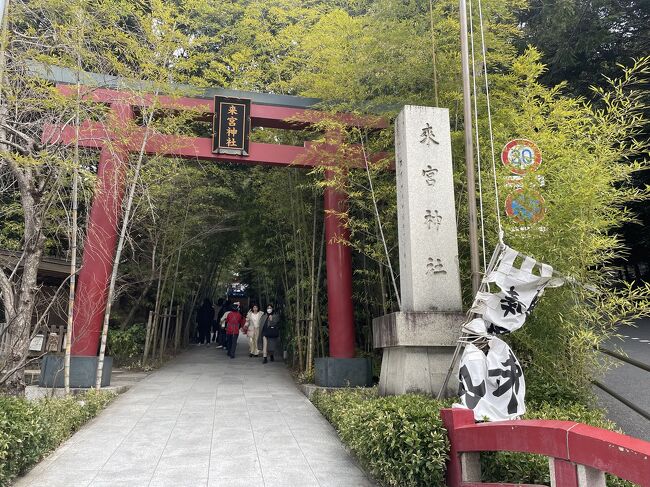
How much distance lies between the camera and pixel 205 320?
1408 centimetres

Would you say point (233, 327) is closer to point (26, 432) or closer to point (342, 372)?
point (342, 372)

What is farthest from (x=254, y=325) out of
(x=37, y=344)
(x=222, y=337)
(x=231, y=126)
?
(x=231, y=126)

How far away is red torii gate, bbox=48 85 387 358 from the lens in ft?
21.2

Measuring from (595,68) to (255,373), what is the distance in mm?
11057

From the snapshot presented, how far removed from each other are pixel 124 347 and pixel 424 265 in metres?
7.76

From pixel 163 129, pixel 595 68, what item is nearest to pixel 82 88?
pixel 163 129

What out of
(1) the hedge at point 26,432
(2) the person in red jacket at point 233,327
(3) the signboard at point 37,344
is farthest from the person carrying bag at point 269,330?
(1) the hedge at point 26,432

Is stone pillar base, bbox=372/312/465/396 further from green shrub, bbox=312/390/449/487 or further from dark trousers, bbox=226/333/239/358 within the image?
dark trousers, bbox=226/333/239/358

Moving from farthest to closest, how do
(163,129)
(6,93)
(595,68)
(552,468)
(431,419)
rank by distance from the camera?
(595,68) → (163,129) → (6,93) → (431,419) → (552,468)

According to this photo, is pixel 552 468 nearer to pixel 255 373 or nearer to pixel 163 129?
pixel 163 129

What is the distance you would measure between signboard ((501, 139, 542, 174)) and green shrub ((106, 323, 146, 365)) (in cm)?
848

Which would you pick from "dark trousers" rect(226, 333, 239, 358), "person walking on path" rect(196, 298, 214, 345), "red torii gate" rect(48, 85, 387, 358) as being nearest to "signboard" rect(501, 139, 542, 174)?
"red torii gate" rect(48, 85, 387, 358)

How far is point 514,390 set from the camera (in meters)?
3.21

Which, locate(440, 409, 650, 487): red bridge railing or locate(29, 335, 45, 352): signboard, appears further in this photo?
locate(29, 335, 45, 352): signboard
